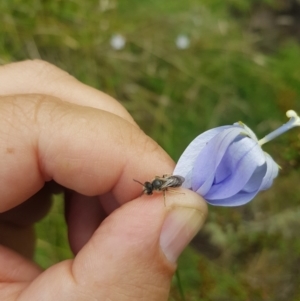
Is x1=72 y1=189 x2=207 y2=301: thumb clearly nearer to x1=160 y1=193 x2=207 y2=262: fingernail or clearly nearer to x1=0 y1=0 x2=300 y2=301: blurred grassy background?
x1=160 y1=193 x2=207 y2=262: fingernail

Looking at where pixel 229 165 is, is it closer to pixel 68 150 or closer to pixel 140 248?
pixel 140 248

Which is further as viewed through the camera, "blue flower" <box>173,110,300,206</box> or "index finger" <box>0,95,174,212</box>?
"index finger" <box>0,95,174,212</box>

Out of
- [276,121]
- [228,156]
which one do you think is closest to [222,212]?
[276,121]

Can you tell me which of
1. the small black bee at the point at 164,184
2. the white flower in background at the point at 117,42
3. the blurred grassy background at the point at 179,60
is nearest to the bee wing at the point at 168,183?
the small black bee at the point at 164,184

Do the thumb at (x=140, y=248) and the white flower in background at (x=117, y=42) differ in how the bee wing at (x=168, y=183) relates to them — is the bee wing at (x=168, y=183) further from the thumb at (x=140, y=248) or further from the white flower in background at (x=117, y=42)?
the white flower in background at (x=117, y=42)

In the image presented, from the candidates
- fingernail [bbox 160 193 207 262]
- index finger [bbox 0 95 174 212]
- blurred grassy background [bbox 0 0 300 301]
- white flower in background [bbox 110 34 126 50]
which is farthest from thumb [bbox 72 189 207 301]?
white flower in background [bbox 110 34 126 50]
